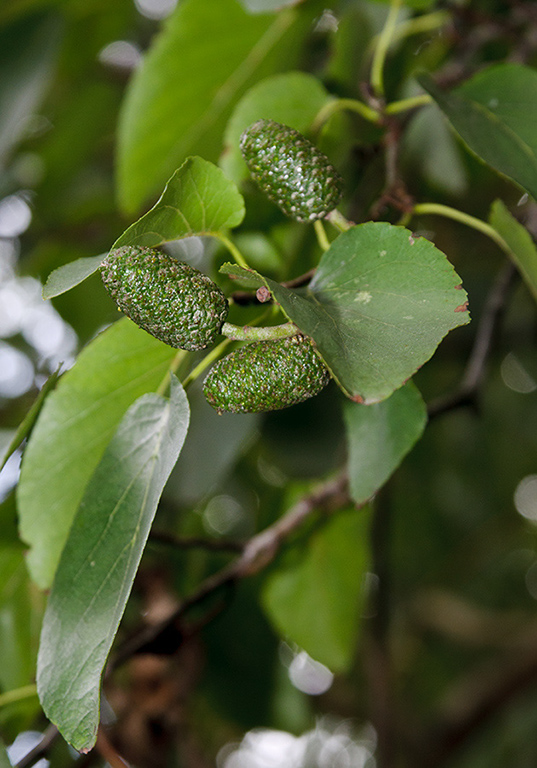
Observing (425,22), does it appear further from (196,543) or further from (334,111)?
(196,543)

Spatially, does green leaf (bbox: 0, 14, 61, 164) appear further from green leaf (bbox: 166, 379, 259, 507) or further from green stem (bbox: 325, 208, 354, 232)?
green stem (bbox: 325, 208, 354, 232)

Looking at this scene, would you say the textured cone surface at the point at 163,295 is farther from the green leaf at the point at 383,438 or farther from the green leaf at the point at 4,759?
the green leaf at the point at 4,759

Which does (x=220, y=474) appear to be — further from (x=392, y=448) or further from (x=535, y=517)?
(x=535, y=517)

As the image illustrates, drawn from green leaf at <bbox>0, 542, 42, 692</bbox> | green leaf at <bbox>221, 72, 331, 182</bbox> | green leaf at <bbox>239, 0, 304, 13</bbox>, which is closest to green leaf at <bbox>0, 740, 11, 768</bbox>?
green leaf at <bbox>0, 542, 42, 692</bbox>

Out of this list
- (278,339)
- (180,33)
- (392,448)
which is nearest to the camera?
(278,339)

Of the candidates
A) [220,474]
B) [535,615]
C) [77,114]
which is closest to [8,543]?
[220,474]

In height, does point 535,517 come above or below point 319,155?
below

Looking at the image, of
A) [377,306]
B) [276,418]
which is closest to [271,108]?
[377,306]
